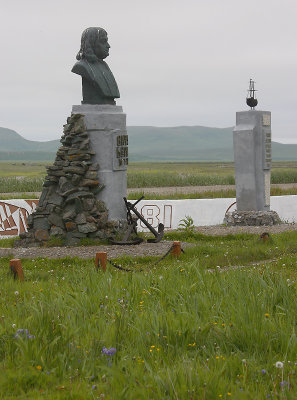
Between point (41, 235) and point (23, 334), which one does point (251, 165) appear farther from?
point (23, 334)

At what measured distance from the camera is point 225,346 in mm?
5750

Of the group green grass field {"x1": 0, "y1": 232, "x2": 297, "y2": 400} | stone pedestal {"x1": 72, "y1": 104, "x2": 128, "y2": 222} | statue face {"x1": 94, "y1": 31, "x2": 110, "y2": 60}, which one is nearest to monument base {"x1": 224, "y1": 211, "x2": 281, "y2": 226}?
stone pedestal {"x1": 72, "y1": 104, "x2": 128, "y2": 222}

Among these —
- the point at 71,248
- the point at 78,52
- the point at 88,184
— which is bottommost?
the point at 71,248

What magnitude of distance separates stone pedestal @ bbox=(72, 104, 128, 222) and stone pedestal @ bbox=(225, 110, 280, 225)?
5.76 metres

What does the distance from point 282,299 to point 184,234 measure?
30.9 ft

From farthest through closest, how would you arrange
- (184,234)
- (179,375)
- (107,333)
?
(184,234), (107,333), (179,375)

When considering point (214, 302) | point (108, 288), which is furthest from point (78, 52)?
point (214, 302)

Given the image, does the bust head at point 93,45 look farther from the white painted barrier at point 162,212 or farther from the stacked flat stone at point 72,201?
the white painted barrier at point 162,212

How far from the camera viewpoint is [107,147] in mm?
15555

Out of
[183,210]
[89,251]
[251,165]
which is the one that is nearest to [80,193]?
[89,251]

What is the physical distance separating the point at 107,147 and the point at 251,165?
630 centimetres

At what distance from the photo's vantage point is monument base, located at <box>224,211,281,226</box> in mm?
20047

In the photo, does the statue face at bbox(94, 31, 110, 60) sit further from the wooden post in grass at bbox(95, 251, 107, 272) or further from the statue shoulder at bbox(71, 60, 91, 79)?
the wooden post in grass at bbox(95, 251, 107, 272)

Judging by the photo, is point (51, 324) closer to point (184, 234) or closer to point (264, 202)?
point (184, 234)
